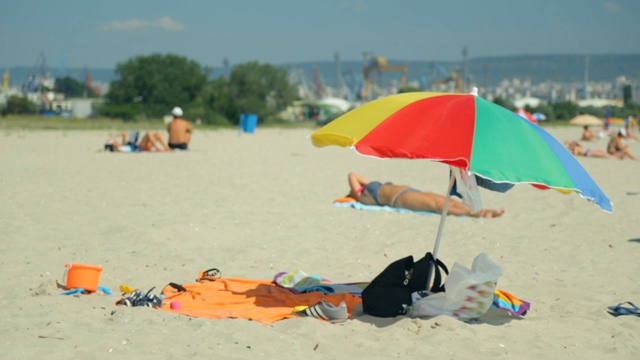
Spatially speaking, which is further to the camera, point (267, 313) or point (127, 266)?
point (127, 266)

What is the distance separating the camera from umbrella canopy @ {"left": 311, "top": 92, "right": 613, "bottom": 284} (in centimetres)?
442

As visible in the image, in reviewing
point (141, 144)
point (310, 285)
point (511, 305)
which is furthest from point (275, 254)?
point (141, 144)

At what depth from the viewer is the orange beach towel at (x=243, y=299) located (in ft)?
15.7

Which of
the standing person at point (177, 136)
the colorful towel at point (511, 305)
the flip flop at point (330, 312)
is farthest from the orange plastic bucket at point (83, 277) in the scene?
the standing person at point (177, 136)

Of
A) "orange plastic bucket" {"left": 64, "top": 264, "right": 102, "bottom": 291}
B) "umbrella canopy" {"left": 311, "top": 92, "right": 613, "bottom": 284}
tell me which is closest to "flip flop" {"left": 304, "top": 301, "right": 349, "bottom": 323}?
"umbrella canopy" {"left": 311, "top": 92, "right": 613, "bottom": 284}

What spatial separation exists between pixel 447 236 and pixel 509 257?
0.85 m

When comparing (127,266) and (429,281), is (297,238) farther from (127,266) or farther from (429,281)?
(429,281)

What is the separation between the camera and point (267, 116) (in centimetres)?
5525

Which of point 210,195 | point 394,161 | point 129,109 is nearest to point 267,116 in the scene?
point 129,109

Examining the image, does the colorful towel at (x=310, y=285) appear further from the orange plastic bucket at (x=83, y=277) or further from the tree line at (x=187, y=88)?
the tree line at (x=187, y=88)

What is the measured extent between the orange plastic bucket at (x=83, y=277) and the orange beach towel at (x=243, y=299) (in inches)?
16.6

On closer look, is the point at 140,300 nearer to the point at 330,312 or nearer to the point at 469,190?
the point at 330,312

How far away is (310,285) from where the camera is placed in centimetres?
543

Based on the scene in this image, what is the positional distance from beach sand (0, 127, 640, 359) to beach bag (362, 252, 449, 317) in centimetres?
7
